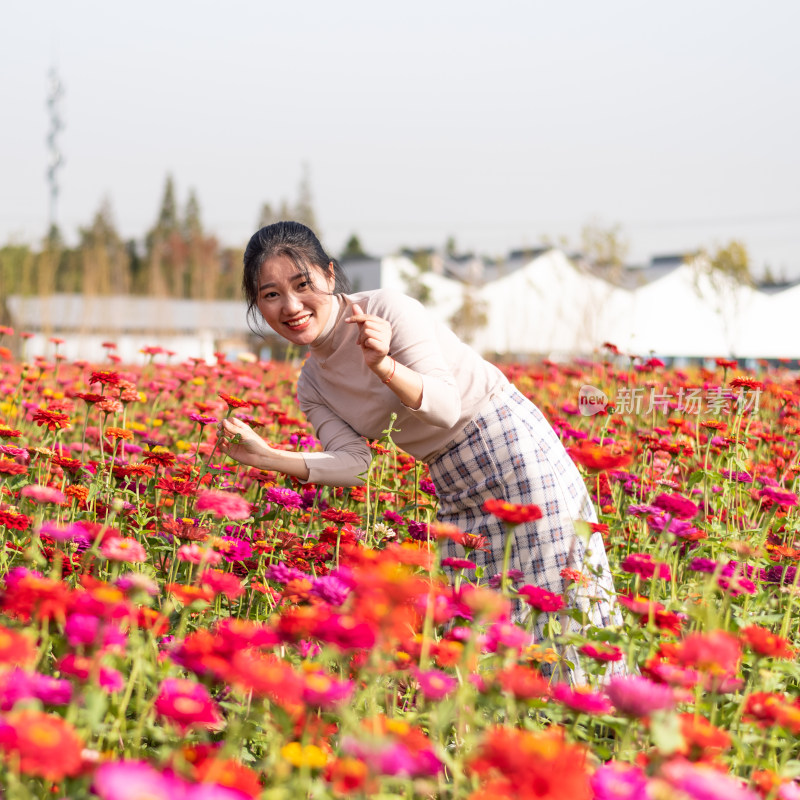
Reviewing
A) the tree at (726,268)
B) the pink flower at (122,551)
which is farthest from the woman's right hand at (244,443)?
the tree at (726,268)

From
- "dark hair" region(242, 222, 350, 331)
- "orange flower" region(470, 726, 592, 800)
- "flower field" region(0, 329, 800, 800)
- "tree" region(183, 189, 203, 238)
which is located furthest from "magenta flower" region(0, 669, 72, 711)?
"tree" region(183, 189, 203, 238)

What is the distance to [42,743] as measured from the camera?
2.35 feet

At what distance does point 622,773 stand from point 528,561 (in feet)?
3.96

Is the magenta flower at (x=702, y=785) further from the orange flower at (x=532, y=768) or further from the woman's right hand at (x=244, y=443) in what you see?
the woman's right hand at (x=244, y=443)

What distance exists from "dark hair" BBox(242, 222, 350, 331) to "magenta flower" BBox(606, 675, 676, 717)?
1271 millimetres

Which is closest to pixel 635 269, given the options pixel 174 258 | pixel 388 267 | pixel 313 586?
pixel 388 267

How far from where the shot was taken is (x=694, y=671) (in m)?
1.06

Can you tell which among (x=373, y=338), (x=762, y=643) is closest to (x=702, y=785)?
(x=762, y=643)

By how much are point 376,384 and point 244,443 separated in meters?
0.38

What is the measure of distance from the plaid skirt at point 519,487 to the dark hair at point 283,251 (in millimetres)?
535

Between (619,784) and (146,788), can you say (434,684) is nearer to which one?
(619,784)

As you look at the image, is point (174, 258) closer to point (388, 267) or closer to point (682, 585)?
point (388, 267)

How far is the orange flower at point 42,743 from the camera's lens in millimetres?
709

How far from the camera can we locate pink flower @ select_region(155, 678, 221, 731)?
88cm
